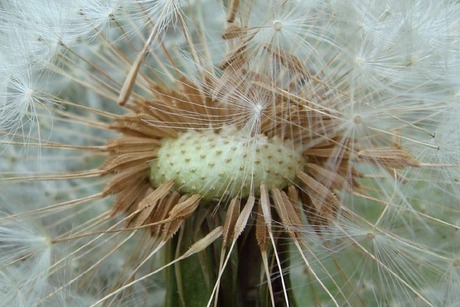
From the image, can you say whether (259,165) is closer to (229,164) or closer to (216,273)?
(229,164)

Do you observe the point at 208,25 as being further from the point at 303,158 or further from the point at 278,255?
the point at 278,255

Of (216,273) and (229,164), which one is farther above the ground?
(229,164)

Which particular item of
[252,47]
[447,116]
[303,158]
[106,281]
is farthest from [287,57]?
[106,281]

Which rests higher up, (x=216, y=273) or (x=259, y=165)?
(x=259, y=165)

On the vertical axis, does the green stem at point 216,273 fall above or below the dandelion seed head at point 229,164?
below

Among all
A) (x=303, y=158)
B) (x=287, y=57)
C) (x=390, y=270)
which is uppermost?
(x=287, y=57)

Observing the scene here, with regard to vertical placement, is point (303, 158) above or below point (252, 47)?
below

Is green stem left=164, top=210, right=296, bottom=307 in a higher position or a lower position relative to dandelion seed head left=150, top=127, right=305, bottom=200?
lower

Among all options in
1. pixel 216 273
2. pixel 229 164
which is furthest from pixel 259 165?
pixel 216 273
